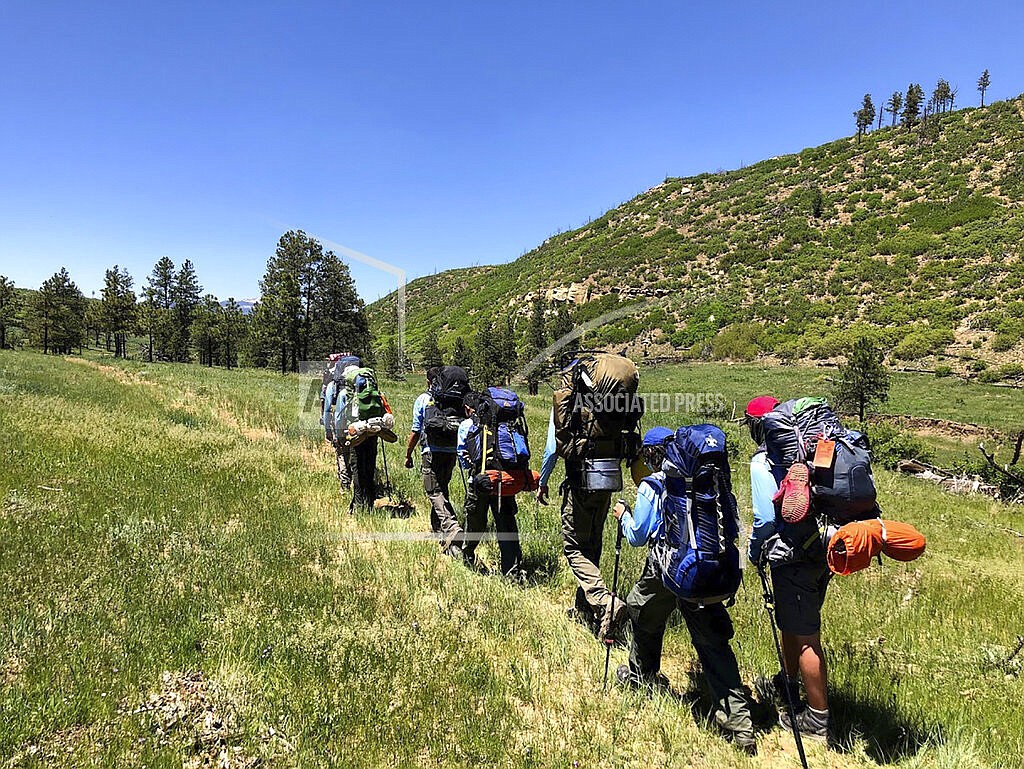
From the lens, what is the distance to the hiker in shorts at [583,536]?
4.74 metres

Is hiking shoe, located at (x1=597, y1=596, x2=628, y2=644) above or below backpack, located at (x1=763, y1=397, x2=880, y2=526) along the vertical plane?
below

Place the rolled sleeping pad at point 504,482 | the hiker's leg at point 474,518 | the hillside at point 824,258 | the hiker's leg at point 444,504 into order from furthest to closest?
the hillside at point 824,258 → the hiker's leg at point 444,504 → the hiker's leg at point 474,518 → the rolled sleeping pad at point 504,482

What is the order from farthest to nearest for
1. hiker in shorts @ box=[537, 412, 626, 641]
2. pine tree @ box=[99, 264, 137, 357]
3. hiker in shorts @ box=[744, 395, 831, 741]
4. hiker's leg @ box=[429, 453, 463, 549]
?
pine tree @ box=[99, 264, 137, 357], hiker's leg @ box=[429, 453, 463, 549], hiker in shorts @ box=[537, 412, 626, 641], hiker in shorts @ box=[744, 395, 831, 741]

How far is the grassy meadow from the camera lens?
122 inches

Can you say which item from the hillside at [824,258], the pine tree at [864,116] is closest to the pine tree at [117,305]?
the hillside at [824,258]

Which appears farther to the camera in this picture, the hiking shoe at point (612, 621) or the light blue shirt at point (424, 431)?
the light blue shirt at point (424, 431)

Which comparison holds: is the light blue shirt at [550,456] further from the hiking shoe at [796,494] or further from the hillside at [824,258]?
the hillside at [824,258]

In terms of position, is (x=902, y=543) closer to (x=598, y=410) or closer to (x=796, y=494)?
(x=796, y=494)

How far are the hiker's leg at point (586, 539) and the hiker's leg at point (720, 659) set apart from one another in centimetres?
135

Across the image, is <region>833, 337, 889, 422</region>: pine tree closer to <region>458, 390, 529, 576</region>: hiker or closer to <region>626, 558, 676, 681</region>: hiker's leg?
<region>458, 390, 529, 576</region>: hiker

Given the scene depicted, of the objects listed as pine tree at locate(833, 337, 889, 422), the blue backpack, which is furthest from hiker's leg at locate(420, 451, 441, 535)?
pine tree at locate(833, 337, 889, 422)

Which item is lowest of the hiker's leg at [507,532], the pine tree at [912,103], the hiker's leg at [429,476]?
the hiker's leg at [507,532]

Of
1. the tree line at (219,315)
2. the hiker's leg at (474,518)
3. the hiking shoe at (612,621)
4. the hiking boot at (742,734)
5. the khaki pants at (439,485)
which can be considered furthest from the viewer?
the tree line at (219,315)

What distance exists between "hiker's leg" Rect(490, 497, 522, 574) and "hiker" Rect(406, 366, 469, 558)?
67 centimetres
